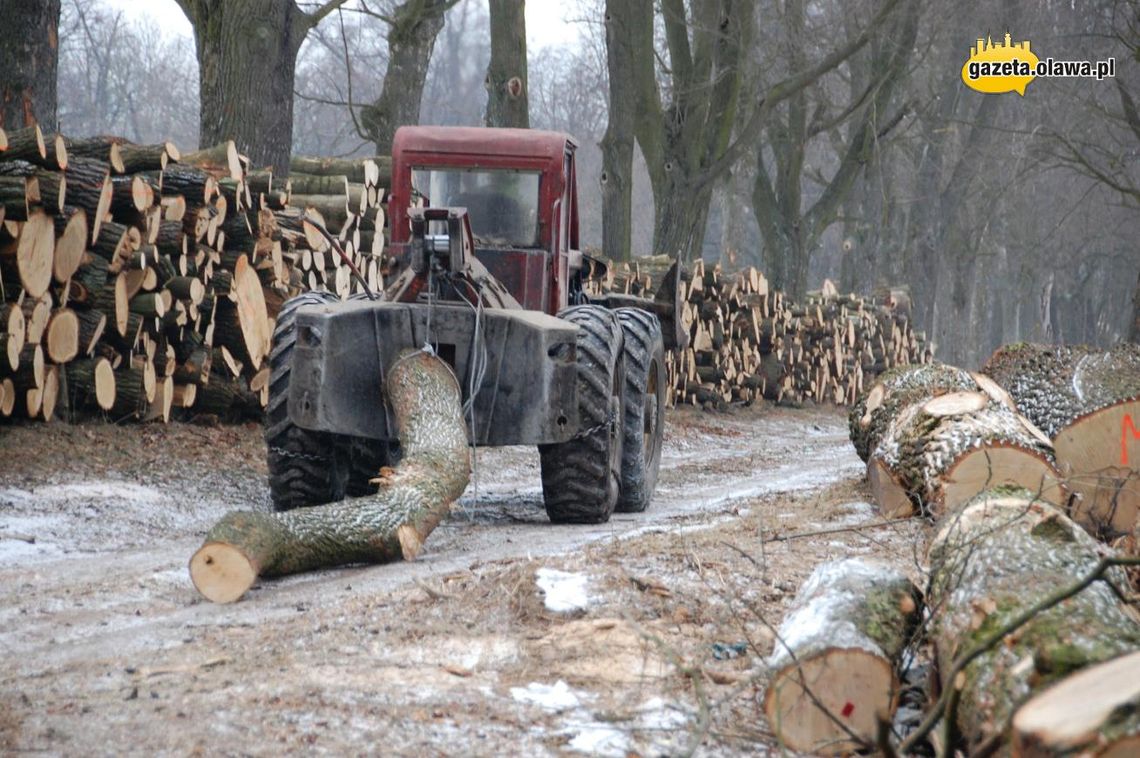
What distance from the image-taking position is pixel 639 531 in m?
7.33

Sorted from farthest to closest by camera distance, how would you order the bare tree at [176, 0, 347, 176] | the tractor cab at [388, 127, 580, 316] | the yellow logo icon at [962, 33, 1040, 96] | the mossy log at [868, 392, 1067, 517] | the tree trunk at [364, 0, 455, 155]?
the yellow logo icon at [962, 33, 1040, 96] → the tree trunk at [364, 0, 455, 155] → the bare tree at [176, 0, 347, 176] → the tractor cab at [388, 127, 580, 316] → the mossy log at [868, 392, 1067, 517]

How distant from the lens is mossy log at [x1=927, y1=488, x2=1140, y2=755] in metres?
3.31

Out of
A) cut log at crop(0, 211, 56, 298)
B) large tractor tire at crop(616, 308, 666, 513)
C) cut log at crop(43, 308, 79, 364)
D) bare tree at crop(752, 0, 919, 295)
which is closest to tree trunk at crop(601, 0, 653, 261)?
bare tree at crop(752, 0, 919, 295)

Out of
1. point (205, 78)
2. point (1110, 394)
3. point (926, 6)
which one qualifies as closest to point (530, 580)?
point (1110, 394)

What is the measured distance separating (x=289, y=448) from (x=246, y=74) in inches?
257

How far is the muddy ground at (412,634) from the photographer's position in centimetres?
367

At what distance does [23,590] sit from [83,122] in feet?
202

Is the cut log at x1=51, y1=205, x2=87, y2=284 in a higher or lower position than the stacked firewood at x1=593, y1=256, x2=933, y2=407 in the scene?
higher

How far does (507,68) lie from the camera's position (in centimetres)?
1748

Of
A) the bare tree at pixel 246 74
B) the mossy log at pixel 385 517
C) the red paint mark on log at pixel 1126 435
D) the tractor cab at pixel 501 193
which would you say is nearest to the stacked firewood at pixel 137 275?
the tractor cab at pixel 501 193

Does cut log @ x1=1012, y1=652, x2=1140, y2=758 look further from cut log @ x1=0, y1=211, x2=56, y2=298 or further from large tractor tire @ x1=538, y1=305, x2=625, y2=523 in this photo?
cut log @ x1=0, y1=211, x2=56, y2=298

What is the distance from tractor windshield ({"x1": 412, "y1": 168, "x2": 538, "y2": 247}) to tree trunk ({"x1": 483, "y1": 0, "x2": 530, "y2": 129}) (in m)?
8.42

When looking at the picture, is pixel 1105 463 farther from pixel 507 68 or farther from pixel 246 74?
pixel 507 68

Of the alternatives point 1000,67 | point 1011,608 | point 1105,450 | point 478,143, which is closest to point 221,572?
point 1011,608
